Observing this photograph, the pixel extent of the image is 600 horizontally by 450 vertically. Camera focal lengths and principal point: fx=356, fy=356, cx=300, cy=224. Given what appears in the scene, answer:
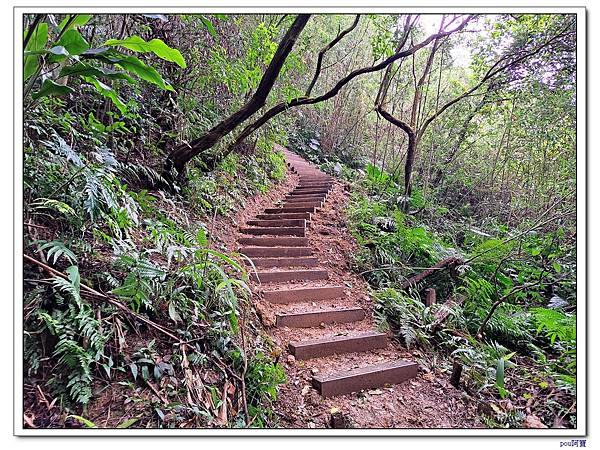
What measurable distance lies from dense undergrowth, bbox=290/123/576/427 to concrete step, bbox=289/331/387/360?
0.80 feet

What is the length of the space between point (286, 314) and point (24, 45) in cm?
238

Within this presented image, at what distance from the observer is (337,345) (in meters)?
2.78

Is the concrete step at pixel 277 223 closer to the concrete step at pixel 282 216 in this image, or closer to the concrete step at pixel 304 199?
the concrete step at pixel 282 216

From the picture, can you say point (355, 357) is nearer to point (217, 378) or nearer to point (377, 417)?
point (377, 417)

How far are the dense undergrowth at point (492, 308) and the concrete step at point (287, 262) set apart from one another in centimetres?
57

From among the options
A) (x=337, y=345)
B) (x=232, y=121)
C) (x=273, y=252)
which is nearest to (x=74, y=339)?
(x=337, y=345)

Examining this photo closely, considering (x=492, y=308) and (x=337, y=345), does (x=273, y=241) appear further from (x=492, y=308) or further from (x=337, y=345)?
(x=492, y=308)

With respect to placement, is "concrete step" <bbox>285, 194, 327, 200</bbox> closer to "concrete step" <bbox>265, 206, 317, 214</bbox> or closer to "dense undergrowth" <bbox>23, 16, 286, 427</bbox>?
"concrete step" <bbox>265, 206, 317, 214</bbox>

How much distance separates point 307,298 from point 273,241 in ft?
3.97

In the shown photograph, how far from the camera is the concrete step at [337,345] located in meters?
2.62

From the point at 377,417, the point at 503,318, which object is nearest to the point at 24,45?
the point at 377,417

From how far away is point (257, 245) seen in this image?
4.48 m

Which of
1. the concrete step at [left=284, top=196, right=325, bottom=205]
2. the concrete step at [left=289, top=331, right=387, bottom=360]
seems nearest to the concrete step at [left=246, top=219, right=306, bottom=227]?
the concrete step at [left=284, top=196, right=325, bottom=205]
